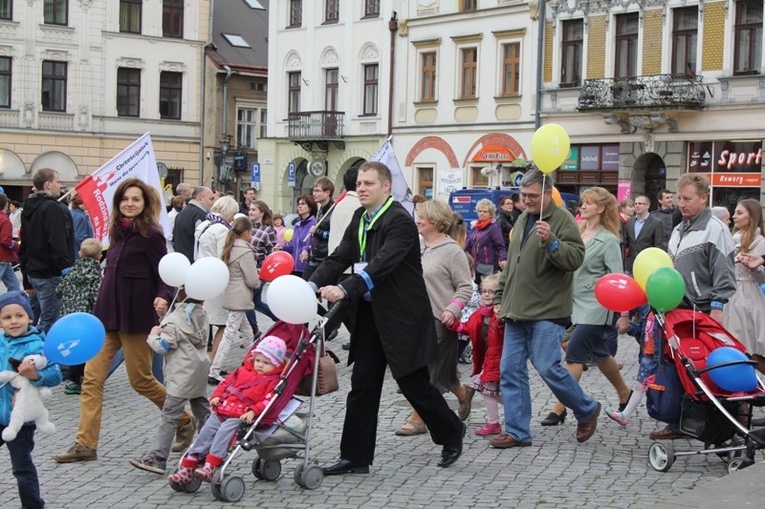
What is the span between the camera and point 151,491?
7.11m

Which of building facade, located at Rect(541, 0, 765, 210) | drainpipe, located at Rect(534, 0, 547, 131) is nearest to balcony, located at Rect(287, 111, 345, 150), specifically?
drainpipe, located at Rect(534, 0, 547, 131)

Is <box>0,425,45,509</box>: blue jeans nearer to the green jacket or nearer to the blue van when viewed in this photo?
the green jacket

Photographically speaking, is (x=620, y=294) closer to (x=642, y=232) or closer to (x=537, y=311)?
(x=537, y=311)

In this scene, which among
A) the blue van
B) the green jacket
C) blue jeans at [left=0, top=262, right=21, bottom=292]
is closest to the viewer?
the green jacket

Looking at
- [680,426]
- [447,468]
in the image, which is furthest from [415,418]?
[680,426]

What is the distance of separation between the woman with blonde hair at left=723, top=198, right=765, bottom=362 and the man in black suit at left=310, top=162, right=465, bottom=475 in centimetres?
327

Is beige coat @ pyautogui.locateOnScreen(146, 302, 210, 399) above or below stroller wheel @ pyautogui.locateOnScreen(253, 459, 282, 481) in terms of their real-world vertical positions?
above

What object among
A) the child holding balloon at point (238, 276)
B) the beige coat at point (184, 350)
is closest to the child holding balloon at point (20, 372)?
the beige coat at point (184, 350)

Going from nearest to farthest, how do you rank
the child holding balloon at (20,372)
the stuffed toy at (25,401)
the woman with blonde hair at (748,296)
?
1. the stuffed toy at (25,401)
2. the child holding balloon at (20,372)
3. the woman with blonde hair at (748,296)

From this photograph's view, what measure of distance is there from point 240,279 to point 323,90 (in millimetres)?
33903

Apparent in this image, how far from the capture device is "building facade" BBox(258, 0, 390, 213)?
4288 cm

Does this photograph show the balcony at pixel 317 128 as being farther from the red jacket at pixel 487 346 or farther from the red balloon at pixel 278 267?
the red balloon at pixel 278 267

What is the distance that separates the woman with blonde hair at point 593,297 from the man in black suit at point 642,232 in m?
4.41

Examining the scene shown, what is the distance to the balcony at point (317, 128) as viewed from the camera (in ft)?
145
